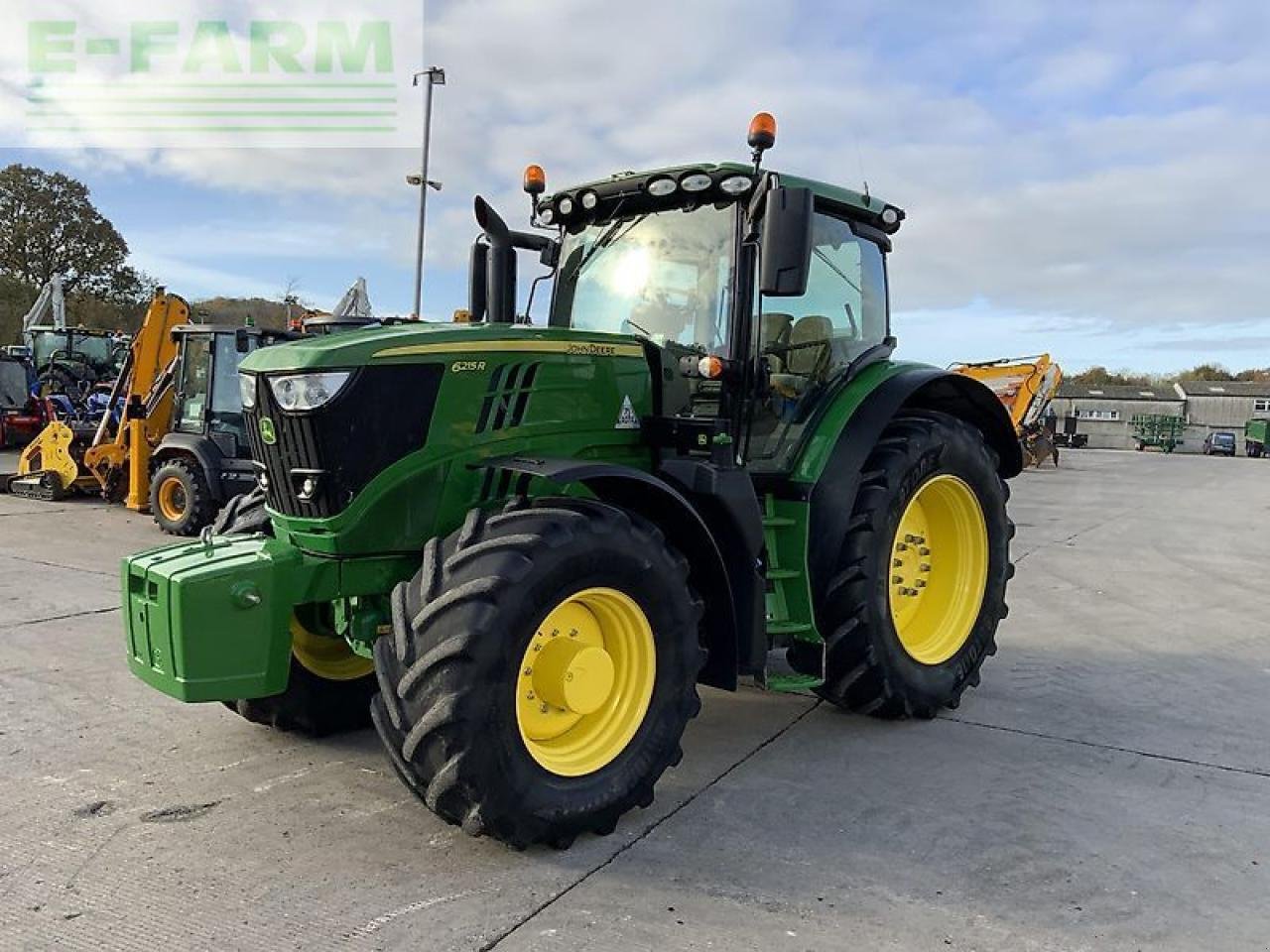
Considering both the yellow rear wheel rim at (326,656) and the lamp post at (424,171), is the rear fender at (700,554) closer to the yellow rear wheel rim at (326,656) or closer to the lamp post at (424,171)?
the yellow rear wheel rim at (326,656)

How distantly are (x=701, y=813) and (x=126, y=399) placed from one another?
10.6 m

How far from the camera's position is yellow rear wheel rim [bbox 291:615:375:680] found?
4141 millimetres

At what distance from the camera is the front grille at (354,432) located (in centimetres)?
334

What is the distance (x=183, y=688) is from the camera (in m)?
3.21

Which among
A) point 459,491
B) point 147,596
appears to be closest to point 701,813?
point 459,491

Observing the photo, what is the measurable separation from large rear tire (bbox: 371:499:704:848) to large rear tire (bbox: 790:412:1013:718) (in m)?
1.01

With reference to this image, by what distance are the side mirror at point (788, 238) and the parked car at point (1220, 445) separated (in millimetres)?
59470

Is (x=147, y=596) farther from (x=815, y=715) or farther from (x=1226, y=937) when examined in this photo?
(x=1226, y=937)

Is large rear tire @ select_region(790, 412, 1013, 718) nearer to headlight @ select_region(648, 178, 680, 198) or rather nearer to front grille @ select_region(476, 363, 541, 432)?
headlight @ select_region(648, 178, 680, 198)

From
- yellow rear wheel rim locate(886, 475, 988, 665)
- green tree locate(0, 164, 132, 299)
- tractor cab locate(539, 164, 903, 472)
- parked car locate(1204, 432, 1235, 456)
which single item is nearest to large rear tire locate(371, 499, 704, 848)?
tractor cab locate(539, 164, 903, 472)

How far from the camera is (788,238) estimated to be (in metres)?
3.72

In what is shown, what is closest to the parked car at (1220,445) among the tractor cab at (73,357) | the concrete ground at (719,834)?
the tractor cab at (73,357)

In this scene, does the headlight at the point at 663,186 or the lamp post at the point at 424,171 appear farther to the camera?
the lamp post at the point at 424,171

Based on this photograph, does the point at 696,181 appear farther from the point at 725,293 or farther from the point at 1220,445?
the point at 1220,445
